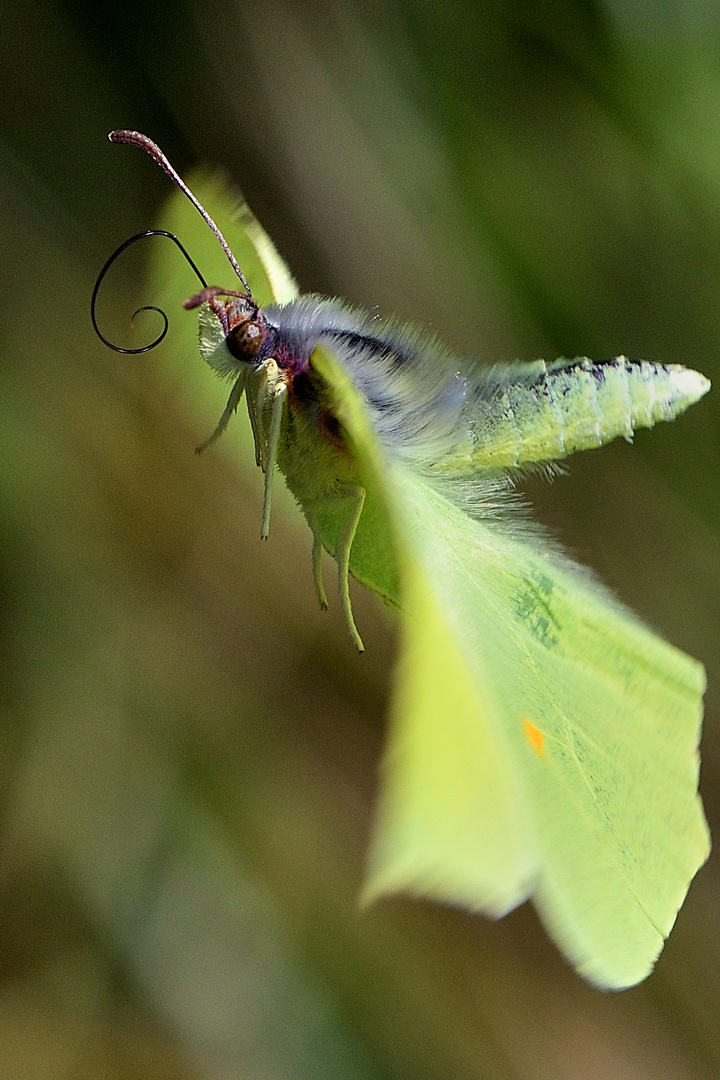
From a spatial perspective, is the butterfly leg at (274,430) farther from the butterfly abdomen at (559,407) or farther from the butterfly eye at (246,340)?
the butterfly abdomen at (559,407)

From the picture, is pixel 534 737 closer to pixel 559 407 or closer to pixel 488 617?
pixel 488 617

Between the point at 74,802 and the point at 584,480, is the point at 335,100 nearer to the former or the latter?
the point at 584,480

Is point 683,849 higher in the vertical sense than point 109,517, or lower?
lower

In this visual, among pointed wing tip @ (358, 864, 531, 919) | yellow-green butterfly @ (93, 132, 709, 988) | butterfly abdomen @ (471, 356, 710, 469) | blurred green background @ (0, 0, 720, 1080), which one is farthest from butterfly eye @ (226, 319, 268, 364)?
blurred green background @ (0, 0, 720, 1080)

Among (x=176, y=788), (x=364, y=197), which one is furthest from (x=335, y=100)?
(x=176, y=788)

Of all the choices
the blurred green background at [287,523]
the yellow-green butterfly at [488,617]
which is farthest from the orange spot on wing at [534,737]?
the blurred green background at [287,523]

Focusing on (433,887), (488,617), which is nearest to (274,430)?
(488,617)

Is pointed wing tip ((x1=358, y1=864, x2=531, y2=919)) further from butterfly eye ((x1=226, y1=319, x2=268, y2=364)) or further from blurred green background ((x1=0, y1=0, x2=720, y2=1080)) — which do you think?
blurred green background ((x1=0, y1=0, x2=720, y2=1080))
